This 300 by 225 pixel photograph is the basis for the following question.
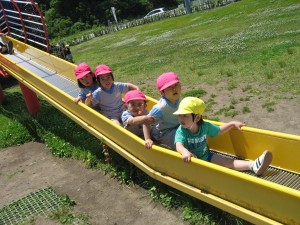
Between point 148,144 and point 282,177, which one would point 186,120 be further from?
point 282,177

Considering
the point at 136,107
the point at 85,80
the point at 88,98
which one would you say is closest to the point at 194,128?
the point at 136,107

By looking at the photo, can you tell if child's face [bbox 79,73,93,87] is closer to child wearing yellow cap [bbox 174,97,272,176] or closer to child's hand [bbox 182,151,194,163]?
child wearing yellow cap [bbox 174,97,272,176]

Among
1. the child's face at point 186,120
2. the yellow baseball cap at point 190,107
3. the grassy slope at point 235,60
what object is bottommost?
the grassy slope at point 235,60

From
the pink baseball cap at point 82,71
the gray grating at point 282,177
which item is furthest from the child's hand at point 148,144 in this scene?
the pink baseball cap at point 82,71

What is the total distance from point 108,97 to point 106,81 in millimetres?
287

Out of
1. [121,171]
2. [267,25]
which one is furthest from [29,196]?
[267,25]

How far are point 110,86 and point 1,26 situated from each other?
8.40m

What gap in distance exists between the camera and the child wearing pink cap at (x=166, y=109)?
4.64 meters

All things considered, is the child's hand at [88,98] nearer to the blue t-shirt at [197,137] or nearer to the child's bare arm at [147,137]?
the child's bare arm at [147,137]

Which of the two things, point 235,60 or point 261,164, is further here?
point 235,60

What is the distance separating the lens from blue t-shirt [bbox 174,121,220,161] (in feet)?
14.3

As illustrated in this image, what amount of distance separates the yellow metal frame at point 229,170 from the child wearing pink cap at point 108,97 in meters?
0.24

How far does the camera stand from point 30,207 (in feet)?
17.6

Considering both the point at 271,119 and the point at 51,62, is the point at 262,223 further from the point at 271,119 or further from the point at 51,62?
the point at 51,62
